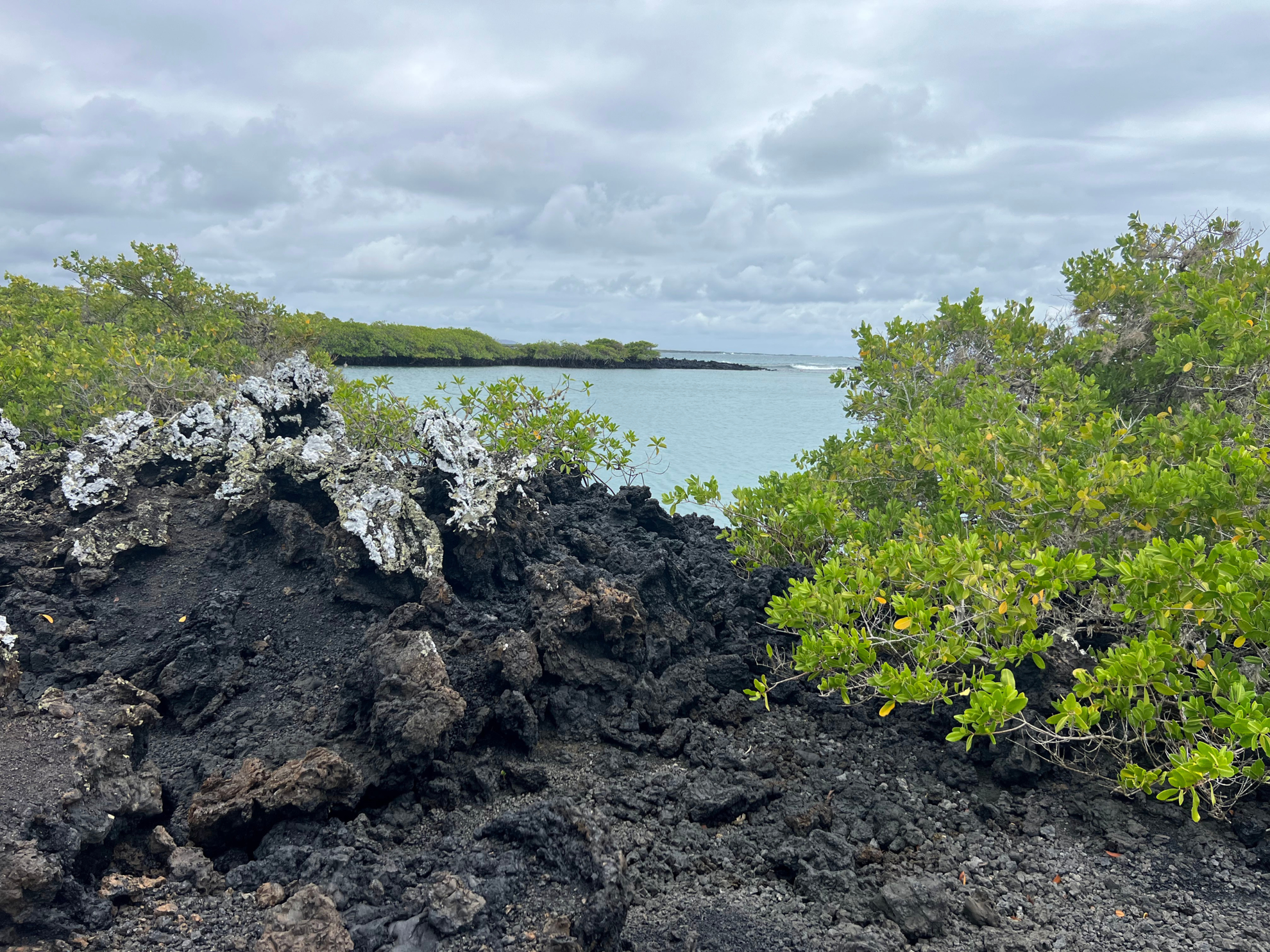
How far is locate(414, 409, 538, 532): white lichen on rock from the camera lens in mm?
6055

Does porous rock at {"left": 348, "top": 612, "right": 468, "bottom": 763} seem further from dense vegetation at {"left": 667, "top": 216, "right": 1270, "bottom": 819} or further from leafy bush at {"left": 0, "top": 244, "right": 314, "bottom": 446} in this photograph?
leafy bush at {"left": 0, "top": 244, "right": 314, "bottom": 446}

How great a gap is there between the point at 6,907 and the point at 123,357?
8.28 metres

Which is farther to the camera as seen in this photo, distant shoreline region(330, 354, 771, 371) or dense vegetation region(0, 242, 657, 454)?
distant shoreline region(330, 354, 771, 371)

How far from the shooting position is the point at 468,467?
6.41m

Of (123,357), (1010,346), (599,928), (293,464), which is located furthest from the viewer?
(123,357)

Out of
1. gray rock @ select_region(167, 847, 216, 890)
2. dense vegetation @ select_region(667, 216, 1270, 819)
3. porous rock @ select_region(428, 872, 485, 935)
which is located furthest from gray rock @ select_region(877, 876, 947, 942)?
gray rock @ select_region(167, 847, 216, 890)

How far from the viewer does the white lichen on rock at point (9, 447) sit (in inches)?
284

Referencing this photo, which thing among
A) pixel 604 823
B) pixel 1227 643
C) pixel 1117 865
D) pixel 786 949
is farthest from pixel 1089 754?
pixel 604 823

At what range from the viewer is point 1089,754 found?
4.34m

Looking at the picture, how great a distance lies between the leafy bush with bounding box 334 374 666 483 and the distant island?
16434mm

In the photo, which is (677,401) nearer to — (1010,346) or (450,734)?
(1010,346)

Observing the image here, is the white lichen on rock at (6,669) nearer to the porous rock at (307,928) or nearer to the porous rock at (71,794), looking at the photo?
the porous rock at (71,794)

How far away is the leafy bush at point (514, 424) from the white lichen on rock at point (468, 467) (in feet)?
0.67

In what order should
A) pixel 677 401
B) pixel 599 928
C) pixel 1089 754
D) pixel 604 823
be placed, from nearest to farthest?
pixel 599 928, pixel 604 823, pixel 1089 754, pixel 677 401
